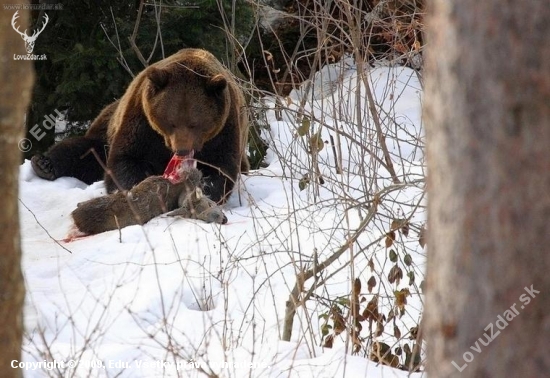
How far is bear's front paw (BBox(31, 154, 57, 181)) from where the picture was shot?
10008 millimetres

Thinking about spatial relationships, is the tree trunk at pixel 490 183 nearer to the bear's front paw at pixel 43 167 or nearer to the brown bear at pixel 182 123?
the brown bear at pixel 182 123

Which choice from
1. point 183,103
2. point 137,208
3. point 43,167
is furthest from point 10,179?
point 43,167

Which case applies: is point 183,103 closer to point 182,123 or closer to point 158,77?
point 182,123

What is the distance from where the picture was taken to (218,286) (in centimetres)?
603

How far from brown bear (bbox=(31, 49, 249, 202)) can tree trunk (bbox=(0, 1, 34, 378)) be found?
600cm

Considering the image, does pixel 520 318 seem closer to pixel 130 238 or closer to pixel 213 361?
pixel 213 361

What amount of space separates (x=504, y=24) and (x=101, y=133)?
29.2ft

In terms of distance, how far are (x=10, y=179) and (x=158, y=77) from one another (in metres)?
6.39

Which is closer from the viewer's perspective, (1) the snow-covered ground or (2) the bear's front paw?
(1) the snow-covered ground

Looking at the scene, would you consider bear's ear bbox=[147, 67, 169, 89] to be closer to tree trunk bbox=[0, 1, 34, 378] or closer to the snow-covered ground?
the snow-covered ground

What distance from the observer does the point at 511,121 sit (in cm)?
215

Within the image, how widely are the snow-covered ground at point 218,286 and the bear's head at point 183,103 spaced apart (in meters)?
0.83

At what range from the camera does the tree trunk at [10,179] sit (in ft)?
8.02

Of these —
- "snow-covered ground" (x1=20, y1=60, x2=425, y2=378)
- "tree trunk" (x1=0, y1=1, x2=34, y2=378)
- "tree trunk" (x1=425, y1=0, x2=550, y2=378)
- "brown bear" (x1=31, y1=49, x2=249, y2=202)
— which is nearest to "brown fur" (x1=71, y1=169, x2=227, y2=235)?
"snow-covered ground" (x1=20, y1=60, x2=425, y2=378)
